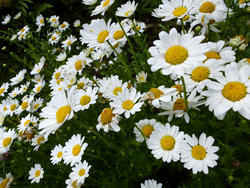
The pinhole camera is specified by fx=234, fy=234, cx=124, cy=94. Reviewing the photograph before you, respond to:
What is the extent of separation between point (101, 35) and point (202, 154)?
43.6 inches

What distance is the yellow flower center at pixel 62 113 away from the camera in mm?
1442

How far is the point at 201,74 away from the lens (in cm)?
136

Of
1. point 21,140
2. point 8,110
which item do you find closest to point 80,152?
point 21,140

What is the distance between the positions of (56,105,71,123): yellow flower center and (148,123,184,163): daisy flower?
21.7 inches

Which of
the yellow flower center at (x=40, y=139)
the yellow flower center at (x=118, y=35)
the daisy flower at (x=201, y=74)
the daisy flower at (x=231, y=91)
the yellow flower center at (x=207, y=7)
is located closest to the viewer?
the daisy flower at (x=231, y=91)

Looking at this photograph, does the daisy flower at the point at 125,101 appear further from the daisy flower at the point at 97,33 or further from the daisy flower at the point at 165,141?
the daisy flower at the point at 97,33

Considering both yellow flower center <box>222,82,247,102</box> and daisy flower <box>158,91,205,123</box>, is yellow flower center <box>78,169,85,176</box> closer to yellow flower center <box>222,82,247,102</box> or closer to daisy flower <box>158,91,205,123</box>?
daisy flower <box>158,91,205,123</box>

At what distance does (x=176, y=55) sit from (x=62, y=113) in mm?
789

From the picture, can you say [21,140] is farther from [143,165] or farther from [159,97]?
[159,97]

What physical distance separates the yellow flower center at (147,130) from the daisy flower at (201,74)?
0.44m

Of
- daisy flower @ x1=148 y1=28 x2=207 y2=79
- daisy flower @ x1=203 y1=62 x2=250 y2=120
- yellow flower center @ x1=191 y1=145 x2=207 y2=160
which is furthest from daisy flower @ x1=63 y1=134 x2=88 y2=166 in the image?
daisy flower @ x1=203 y1=62 x2=250 y2=120

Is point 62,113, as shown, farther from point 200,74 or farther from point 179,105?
point 200,74

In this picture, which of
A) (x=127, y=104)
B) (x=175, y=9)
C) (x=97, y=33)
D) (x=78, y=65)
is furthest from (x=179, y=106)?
(x=78, y=65)

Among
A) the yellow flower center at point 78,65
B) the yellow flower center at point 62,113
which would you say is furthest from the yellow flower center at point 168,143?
the yellow flower center at point 78,65
